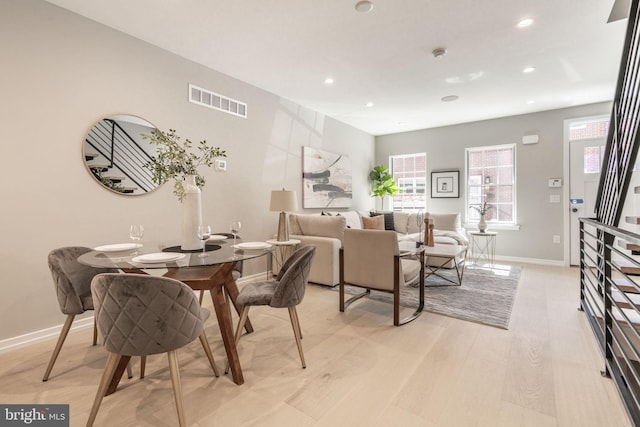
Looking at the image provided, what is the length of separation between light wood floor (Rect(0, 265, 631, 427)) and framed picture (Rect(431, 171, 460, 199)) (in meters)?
3.71

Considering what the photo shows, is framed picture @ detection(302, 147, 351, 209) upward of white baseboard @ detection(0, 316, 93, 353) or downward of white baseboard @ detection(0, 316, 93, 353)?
upward

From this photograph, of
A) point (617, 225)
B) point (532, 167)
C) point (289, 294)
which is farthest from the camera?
point (532, 167)

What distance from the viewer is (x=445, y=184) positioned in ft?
20.4

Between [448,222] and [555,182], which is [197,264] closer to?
[448,222]

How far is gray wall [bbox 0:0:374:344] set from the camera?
2.29m

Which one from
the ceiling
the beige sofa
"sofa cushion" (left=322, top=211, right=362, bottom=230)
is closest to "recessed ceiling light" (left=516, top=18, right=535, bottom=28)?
the ceiling

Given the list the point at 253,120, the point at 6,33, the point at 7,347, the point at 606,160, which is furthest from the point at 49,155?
the point at 606,160

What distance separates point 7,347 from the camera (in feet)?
7.42

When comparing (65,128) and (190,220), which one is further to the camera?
(65,128)

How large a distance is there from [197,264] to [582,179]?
6079mm

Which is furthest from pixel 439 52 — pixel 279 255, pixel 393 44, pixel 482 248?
pixel 482 248

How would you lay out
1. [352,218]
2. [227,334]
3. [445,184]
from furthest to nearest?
[445,184], [352,218], [227,334]

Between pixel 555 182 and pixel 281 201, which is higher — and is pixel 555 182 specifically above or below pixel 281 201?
above

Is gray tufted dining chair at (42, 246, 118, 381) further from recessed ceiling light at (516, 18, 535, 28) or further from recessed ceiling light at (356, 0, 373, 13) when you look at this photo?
recessed ceiling light at (516, 18, 535, 28)
